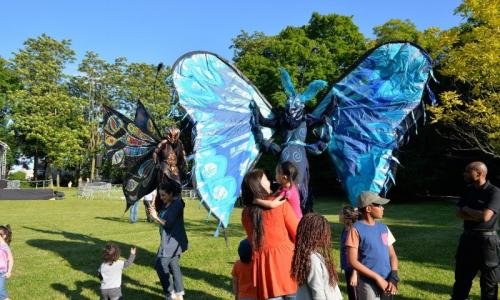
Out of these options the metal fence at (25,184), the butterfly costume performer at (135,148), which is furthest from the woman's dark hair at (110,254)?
the metal fence at (25,184)

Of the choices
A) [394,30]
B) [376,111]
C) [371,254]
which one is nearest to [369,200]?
[371,254]

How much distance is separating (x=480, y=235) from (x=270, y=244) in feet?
9.62

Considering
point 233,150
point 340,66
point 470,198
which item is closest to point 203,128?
point 233,150

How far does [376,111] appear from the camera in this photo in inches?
246

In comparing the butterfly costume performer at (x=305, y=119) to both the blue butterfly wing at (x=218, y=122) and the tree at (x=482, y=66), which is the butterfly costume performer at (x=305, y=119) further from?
the tree at (x=482, y=66)

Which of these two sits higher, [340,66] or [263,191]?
[340,66]

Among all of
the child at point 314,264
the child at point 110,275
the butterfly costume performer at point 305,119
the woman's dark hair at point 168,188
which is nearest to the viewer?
the child at point 314,264

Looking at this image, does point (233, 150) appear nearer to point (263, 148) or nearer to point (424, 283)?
Answer: point (263, 148)

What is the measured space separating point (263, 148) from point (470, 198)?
2.70 metres

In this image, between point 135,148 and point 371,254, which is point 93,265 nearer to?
point 135,148

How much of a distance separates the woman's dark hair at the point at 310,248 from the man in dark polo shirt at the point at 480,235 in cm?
271

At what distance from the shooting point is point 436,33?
1455 cm

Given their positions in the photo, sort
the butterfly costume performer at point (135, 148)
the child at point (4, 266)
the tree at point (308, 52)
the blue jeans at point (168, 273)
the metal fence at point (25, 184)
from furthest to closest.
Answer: the metal fence at point (25, 184), the tree at point (308, 52), the butterfly costume performer at point (135, 148), the blue jeans at point (168, 273), the child at point (4, 266)

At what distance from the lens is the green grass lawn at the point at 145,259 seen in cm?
650
